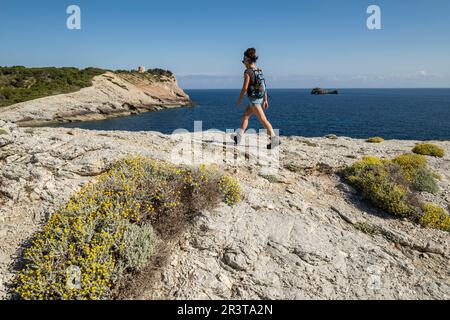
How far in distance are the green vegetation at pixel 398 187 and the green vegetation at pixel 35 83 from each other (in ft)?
254

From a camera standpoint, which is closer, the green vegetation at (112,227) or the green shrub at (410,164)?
the green vegetation at (112,227)

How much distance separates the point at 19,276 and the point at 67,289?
50.6 inches

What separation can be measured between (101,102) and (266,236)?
267 feet

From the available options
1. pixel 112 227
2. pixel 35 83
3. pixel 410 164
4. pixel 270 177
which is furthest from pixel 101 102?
pixel 112 227

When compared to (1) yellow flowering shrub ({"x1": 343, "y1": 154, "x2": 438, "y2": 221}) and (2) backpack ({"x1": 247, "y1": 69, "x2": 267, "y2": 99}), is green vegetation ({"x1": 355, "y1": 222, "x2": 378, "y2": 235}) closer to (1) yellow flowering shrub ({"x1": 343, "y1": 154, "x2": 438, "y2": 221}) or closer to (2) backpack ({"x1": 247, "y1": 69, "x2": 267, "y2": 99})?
(1) yellow flowering shrub ({"x1": 343, "y1": 154, "x2": 438, "y2": 221})

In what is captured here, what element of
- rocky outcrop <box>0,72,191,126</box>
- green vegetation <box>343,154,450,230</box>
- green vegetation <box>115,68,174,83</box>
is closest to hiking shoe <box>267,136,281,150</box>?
green vegetation <box>343,154,450,230</box>

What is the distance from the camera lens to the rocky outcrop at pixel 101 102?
59.8m

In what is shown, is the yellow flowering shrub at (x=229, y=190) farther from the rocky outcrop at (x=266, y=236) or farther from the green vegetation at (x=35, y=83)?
the green vegetation at (x=35, y=83)

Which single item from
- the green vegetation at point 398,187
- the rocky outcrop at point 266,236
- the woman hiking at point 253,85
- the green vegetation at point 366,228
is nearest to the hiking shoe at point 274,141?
the woman hiking at point 253,85

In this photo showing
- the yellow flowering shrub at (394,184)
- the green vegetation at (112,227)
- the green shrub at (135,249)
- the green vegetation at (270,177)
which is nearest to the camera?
the green vegetation at (112,227)

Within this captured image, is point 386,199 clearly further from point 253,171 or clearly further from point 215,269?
point 215,269

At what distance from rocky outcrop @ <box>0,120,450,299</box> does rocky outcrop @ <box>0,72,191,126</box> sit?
5722cm

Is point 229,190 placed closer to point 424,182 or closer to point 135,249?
point 135,249
